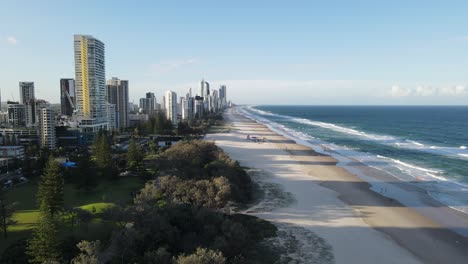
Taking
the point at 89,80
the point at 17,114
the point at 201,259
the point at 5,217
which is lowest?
the point at 5,217

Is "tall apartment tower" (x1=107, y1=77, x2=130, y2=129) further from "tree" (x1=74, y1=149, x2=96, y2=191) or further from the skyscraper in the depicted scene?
"tree" (x1=74, y1=149, x2=96, y2=191)

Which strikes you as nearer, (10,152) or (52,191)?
(52,191)

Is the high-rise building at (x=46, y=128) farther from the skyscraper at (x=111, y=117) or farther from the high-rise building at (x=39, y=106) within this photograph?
the skyscraper at (x=111, y=117)

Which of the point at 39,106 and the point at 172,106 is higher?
the point at 172,106

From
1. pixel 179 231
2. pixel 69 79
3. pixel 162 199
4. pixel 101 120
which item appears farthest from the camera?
pixel 69 79

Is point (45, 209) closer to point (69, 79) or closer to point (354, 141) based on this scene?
point (354, 141)

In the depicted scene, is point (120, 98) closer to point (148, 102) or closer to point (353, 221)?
point (148, 102)

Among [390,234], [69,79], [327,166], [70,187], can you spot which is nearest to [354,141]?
[327,166]

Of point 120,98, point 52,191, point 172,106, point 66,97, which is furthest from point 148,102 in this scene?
point 52,191
